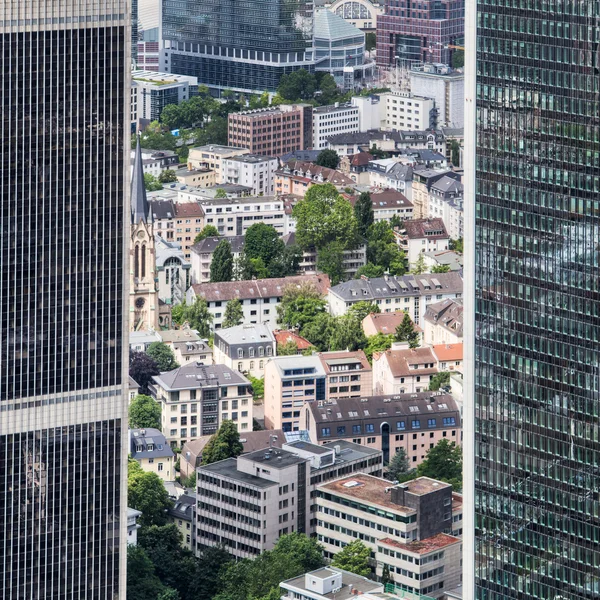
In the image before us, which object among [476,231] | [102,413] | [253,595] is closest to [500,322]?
[476,231]

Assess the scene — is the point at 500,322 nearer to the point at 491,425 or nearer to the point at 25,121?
the point at 491,425

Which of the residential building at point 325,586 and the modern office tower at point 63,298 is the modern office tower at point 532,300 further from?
the residential building at point 325,586

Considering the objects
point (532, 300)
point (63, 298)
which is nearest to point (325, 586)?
point (63, 298)

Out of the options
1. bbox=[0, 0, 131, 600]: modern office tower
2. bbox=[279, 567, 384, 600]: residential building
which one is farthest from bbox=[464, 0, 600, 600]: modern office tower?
bbox=[279, 567, 384, 600]: residential building

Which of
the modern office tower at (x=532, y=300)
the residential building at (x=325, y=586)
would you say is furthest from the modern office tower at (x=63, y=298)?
the residential building at (x=325, y=586)

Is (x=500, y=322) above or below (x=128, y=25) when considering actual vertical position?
below

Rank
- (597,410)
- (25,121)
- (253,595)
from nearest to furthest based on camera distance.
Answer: (597,410)
(25,121)
(253,595)

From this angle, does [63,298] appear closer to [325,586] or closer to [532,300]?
[532,300]
